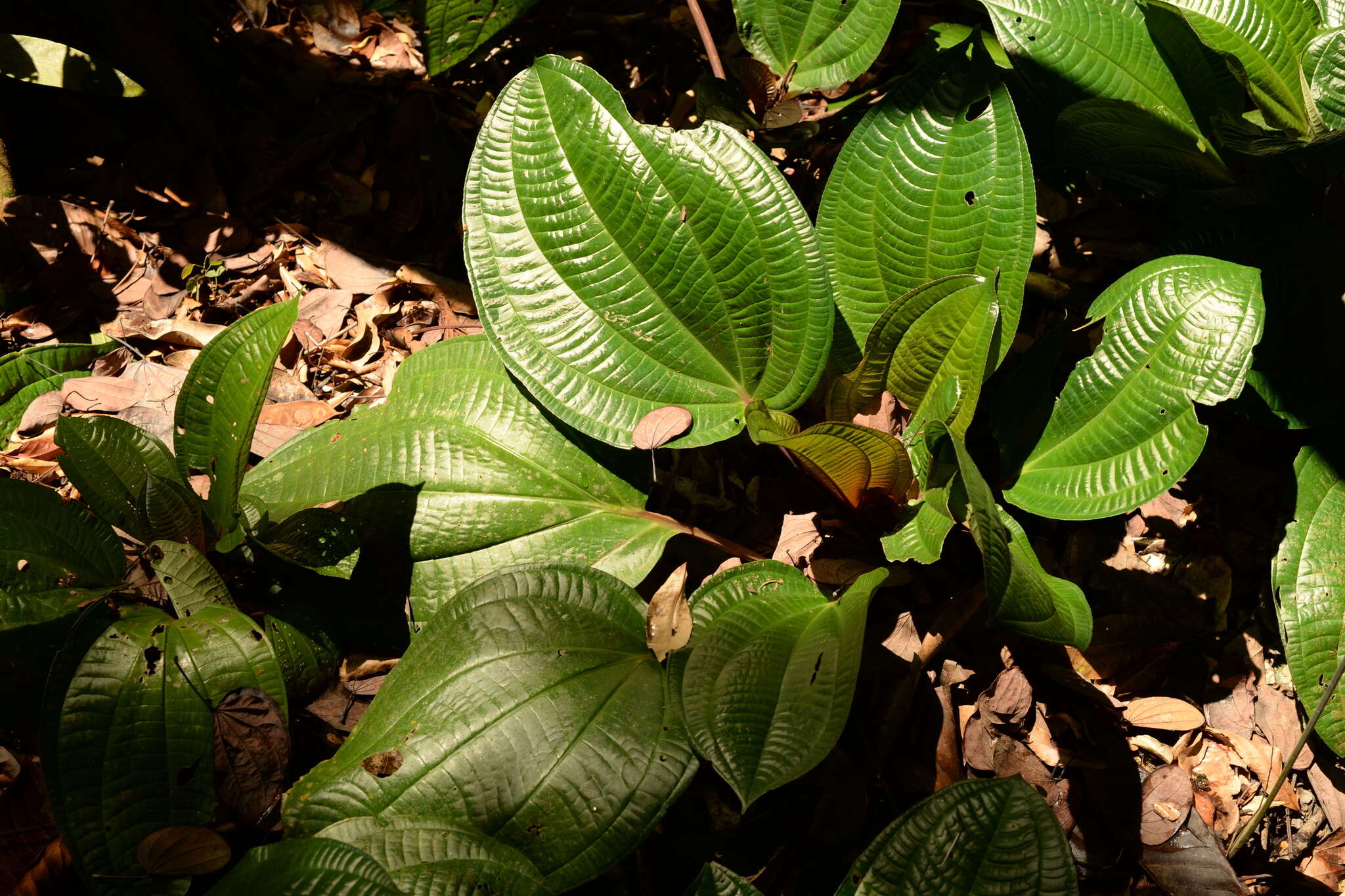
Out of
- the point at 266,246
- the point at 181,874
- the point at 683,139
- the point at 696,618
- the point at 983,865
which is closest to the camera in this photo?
the point at 983,865

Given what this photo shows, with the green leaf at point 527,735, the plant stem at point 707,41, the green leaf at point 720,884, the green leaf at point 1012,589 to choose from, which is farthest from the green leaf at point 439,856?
the plant stem at point 707,41

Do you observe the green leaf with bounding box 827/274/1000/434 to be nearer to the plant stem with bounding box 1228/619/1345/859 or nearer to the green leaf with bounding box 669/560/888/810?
the green leaf with bounding box 669/560/888/810

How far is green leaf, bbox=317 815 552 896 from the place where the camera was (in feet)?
3.77

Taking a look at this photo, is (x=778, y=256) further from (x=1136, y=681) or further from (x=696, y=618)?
(x=1136, y=681)

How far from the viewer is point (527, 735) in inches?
51.0

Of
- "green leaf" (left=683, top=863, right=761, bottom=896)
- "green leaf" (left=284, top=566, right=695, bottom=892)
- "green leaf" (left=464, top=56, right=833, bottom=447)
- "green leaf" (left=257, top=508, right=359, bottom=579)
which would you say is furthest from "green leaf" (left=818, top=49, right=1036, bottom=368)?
"green leaf" (left=257, top=508, right=359, bottom=579)

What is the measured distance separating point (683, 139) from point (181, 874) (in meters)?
1.43

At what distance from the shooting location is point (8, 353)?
2.01 metres

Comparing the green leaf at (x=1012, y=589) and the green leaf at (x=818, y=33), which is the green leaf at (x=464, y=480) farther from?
the green leaf at (x=818, y=33)

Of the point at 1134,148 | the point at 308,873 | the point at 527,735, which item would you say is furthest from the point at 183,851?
the point at 1134,148

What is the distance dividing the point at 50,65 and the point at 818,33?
1.74 metres

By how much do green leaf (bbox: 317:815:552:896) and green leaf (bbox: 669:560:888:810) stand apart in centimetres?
30

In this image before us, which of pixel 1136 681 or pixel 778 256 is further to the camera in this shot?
pixel 1136 681

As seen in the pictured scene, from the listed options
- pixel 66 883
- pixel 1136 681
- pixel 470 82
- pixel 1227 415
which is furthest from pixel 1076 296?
pixel 66 883
